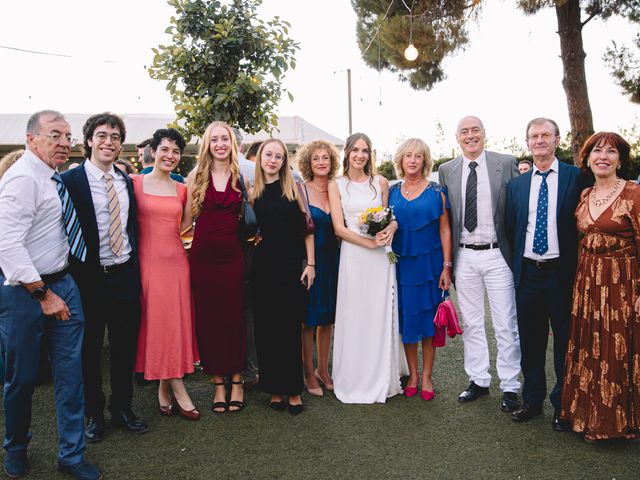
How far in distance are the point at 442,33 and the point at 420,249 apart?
8264 mm

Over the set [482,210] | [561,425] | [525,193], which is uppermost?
[525,193]

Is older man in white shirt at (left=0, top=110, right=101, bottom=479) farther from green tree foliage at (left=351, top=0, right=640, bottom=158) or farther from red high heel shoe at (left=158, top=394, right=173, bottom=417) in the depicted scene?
green tree foliage at (left=351, top=0, right=640, bottom=158)

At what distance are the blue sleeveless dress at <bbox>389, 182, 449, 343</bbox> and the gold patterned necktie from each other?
2220 mm

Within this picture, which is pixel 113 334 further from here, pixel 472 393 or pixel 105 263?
pixel 472 393

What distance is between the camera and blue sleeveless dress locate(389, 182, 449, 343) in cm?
419

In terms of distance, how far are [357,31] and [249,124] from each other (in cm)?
957

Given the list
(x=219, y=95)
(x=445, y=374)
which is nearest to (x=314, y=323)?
(x=445, y=374)

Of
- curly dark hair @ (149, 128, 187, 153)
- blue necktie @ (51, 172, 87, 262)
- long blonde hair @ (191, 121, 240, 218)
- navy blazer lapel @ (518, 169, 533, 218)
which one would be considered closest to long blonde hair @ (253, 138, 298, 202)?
long blonde hair @ (191, 121, 240, 218)

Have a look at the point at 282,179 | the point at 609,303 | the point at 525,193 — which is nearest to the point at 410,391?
the point at 609,303

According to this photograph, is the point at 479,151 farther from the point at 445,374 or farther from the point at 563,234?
the point at 445,374

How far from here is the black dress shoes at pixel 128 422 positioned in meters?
3.67

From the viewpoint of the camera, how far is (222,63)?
5.14 meters

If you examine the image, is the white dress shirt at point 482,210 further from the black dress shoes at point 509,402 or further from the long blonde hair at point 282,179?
the long blonde hair at point 282,179

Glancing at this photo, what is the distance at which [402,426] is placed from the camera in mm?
3740
